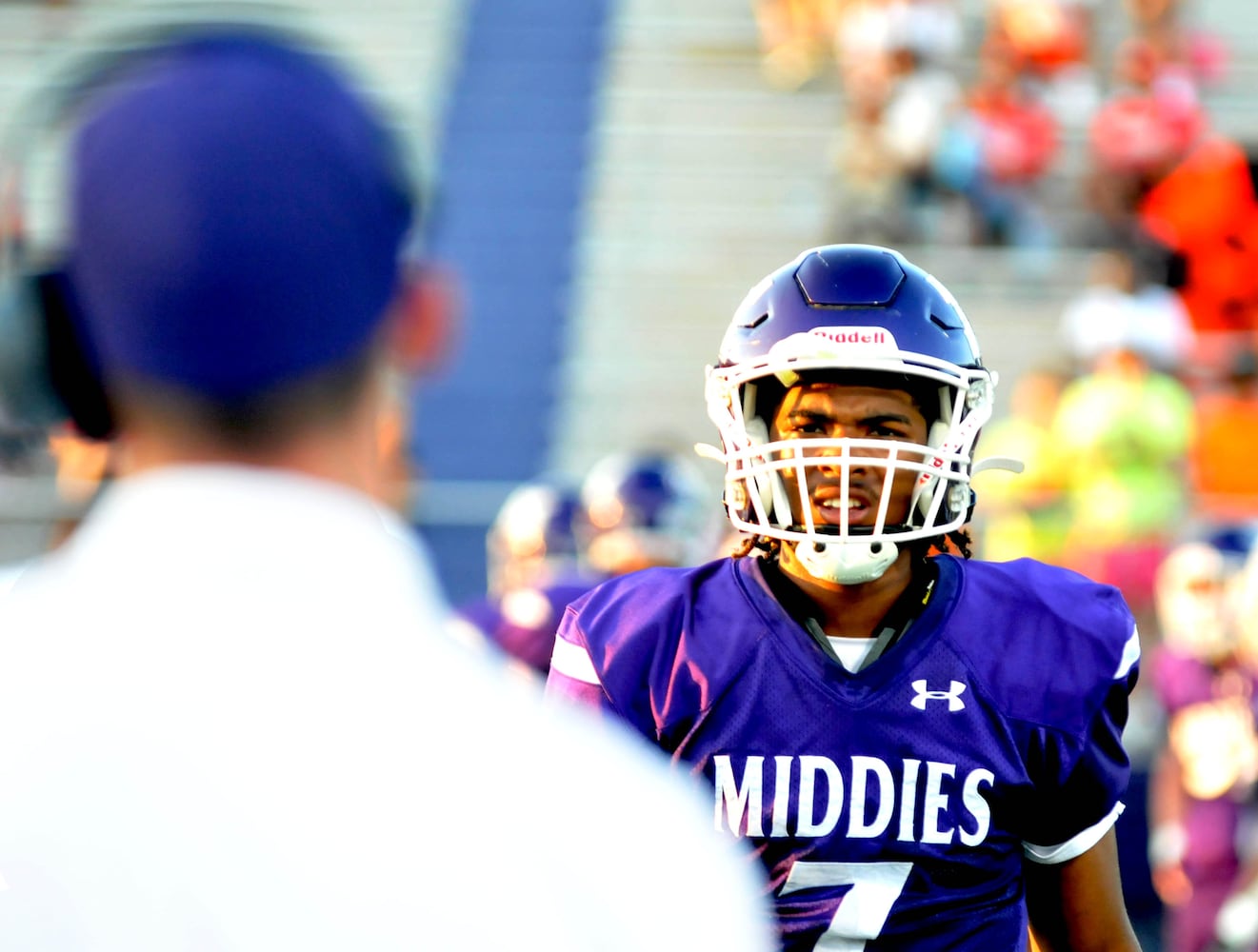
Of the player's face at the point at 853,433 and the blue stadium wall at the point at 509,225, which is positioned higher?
the player's face at the point at 853,433

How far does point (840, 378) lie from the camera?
8.66 feet

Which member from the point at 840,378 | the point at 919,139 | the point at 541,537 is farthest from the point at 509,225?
the point at 840,378

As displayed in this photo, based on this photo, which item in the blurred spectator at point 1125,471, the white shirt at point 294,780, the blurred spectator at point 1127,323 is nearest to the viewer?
the white shirt at point 294,780

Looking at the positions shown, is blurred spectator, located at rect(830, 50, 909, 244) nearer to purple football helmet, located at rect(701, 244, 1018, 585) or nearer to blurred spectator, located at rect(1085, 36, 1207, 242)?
blurred spectator, located at rect(1085, 36, 1207, 242)

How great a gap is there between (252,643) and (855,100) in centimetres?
979

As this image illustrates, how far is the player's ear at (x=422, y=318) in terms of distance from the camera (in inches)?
48.6

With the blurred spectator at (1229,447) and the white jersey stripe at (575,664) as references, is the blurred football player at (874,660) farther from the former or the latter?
the blurred spectator at (1229,447)

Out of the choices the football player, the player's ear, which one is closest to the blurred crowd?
the football player

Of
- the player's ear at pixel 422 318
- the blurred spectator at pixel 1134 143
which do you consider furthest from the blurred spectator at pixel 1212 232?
the player's ear at pixel 422 318

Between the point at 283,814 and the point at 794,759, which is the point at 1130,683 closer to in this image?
the point at 794,759

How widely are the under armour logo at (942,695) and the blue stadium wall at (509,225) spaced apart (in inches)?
232

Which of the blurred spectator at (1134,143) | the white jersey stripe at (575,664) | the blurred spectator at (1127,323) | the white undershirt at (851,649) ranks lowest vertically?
the blurred spectator at (1127,323)

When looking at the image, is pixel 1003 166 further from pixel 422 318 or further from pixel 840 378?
pixel 422 318

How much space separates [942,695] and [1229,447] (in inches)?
220
